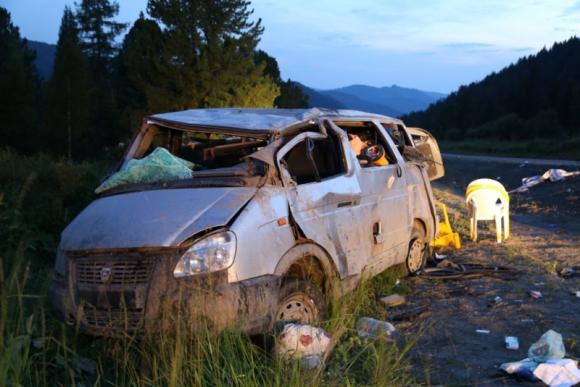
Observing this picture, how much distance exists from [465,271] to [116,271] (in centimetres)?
488

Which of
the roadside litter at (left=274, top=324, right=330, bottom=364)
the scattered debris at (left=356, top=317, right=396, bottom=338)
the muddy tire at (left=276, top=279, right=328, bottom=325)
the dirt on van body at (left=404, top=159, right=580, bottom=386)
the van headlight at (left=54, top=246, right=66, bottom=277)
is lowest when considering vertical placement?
the dirt on van body at (left=404, top=159, right=580, bottom=386)

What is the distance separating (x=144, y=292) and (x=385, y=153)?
158 inches

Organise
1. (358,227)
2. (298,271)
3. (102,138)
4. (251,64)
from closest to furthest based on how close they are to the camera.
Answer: (298,271) → (358,227) → (251,64) → (102,138)

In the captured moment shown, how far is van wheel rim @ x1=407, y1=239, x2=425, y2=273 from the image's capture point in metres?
7.78

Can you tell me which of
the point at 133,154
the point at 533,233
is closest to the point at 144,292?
the point at 133,154

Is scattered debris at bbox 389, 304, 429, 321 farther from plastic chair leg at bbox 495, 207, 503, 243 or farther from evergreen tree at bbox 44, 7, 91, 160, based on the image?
evergreen tree at bbox 44, 7, 91, 160

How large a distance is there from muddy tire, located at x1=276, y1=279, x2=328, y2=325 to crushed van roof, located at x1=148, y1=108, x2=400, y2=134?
56.3 inches

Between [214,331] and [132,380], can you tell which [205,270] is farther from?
[132,380]

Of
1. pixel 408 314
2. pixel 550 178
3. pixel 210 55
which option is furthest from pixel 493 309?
pixel 210 55

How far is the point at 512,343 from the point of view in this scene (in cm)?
524

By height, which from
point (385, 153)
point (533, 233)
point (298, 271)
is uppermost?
point (385, 153)

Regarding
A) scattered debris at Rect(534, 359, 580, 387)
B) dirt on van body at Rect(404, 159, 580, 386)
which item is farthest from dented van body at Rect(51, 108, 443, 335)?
→ scattered debris at Rect(534, 359, 580, 387)

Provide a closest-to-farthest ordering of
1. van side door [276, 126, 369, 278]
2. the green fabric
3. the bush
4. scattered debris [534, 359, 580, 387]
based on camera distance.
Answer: scattered debris [534, 359, 580, 387] → van side door [276, 126, 369, 278] → the green fabric → the bush

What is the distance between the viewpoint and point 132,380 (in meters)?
4.08
